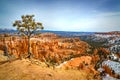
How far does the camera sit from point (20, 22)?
33.0 meters

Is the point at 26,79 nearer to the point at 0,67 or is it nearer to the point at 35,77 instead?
the point at 35,77

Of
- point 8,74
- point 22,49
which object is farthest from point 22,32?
point 22,49

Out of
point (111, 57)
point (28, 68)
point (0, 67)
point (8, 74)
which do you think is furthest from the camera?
point (111, 57)

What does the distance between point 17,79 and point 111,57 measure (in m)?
149

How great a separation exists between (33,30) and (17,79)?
12194 millimetres

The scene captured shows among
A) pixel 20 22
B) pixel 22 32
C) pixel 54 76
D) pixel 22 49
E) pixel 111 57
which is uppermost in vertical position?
pixel 20 22

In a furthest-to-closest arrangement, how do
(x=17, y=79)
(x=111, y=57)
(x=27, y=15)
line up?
(x=111, y=57)
(x=27, y=15)
(x=17, y=79)

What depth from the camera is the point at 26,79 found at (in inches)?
963

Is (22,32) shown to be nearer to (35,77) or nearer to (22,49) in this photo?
(35,77)

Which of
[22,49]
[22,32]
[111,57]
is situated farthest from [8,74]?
[111,57]

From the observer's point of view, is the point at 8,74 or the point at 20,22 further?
the point at 20,22

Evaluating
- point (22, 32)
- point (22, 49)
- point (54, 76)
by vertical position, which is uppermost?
point (22, 32)

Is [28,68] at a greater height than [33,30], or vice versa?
[33,30]

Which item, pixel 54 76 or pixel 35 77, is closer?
pixel 35 77
